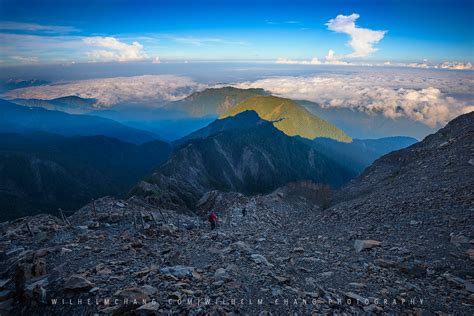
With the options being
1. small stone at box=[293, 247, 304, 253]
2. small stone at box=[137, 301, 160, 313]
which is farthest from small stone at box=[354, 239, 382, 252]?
small stone at box=[137, 301, 160, 313]

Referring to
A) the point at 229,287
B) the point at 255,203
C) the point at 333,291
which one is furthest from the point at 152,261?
the point at 255,203

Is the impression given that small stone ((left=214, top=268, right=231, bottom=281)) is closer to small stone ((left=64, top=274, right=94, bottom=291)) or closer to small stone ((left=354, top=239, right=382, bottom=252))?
small stone ((left=64, top=274, right=94, bottom=291))

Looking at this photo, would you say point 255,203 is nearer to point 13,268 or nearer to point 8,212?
point 13,268

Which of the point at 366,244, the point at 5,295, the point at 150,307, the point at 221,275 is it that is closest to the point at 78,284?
the point at 150,307

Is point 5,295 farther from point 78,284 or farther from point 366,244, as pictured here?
point 366,244

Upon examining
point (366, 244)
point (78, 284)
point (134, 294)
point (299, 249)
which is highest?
point (134, 294)

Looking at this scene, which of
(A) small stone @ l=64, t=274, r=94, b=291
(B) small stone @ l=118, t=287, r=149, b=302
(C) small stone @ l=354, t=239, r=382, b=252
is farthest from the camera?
(C) small stone @ l=354, t=239, r=382, b=252

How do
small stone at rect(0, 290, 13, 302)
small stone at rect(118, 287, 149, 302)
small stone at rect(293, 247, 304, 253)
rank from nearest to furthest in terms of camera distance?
small stone at rect(118, 287, 149, 302) → small stone at rect(0, 290, 13, 302) → small stone at rect(293, 247, 304, 253)

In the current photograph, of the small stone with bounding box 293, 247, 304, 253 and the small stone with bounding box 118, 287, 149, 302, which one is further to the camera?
the small stone with bounding box 293, 247, 304, 253

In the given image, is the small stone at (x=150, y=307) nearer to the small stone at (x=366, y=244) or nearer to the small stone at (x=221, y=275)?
the small stone at (x=221, y=275)

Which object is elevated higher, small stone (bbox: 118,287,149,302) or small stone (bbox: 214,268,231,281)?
small stone (bbox: 118,287,149,302)

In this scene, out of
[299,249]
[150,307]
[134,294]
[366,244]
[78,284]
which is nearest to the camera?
[150,307]
